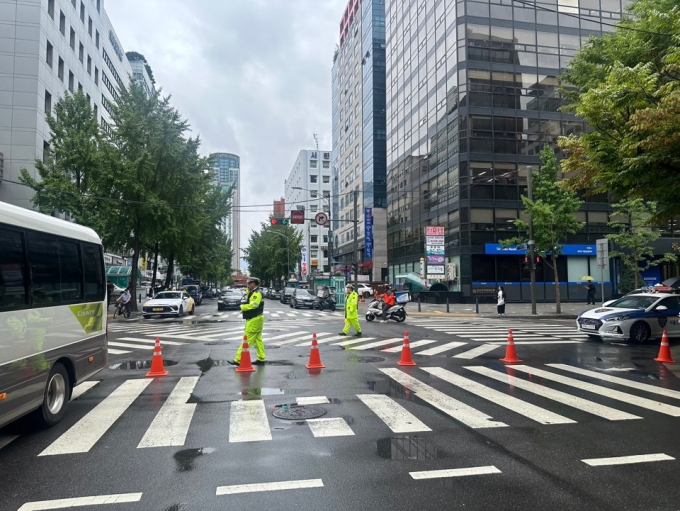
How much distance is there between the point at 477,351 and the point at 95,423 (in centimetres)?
932

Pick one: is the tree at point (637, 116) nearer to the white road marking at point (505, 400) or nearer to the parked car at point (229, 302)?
the white road marking at point (505, 400)

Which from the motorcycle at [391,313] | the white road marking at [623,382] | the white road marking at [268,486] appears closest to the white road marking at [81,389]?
the white road marking at [268,486]

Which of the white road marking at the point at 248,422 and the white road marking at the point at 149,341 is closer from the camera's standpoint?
the white road marking at the point at 248,422

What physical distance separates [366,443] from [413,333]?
1211 cm

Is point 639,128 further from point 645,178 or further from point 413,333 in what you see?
point 413,333

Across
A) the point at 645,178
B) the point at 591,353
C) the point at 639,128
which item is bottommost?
the point at 591,353

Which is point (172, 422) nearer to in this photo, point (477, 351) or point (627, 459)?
point (627, 459)

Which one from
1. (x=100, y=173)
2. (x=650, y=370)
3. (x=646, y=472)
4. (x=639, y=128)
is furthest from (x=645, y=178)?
(x=100, y=173)

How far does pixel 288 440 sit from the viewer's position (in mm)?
5484

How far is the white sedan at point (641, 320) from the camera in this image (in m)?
13.9

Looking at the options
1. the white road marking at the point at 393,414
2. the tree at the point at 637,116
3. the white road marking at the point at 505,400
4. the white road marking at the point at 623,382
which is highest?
the tree at the point at 637,116

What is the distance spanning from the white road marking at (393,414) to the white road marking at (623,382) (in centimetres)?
443

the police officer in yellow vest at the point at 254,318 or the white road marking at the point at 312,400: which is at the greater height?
the police officer in yellow vest at the point at 254,318

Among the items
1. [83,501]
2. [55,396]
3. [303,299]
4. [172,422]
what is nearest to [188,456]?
[83,501]
